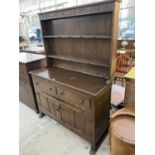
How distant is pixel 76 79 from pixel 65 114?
0.51 meters

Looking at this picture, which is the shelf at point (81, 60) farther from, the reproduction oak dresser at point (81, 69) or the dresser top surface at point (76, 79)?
the dresser top surface at point (76, 79)

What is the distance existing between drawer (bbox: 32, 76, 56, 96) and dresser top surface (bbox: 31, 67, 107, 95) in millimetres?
77

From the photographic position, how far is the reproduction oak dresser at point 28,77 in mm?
2158

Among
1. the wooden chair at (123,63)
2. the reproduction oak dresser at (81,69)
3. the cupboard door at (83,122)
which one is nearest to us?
the reproduction oak dresser at (81,69)

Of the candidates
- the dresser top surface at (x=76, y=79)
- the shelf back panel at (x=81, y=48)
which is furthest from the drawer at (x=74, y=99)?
the shelf back panel at (x=81, y=48)

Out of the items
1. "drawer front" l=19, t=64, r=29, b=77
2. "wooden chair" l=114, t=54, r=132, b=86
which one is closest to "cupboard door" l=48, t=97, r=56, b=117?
"drawer front" l=19, t=64, r=29, b=77

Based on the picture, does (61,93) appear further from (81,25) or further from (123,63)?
(123,63)

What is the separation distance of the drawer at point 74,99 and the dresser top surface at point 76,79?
0.11m

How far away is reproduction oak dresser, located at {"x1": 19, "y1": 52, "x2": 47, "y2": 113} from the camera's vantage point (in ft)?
7.08

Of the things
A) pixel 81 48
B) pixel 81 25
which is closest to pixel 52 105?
pixel 81 48

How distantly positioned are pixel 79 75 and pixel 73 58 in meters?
0.29
